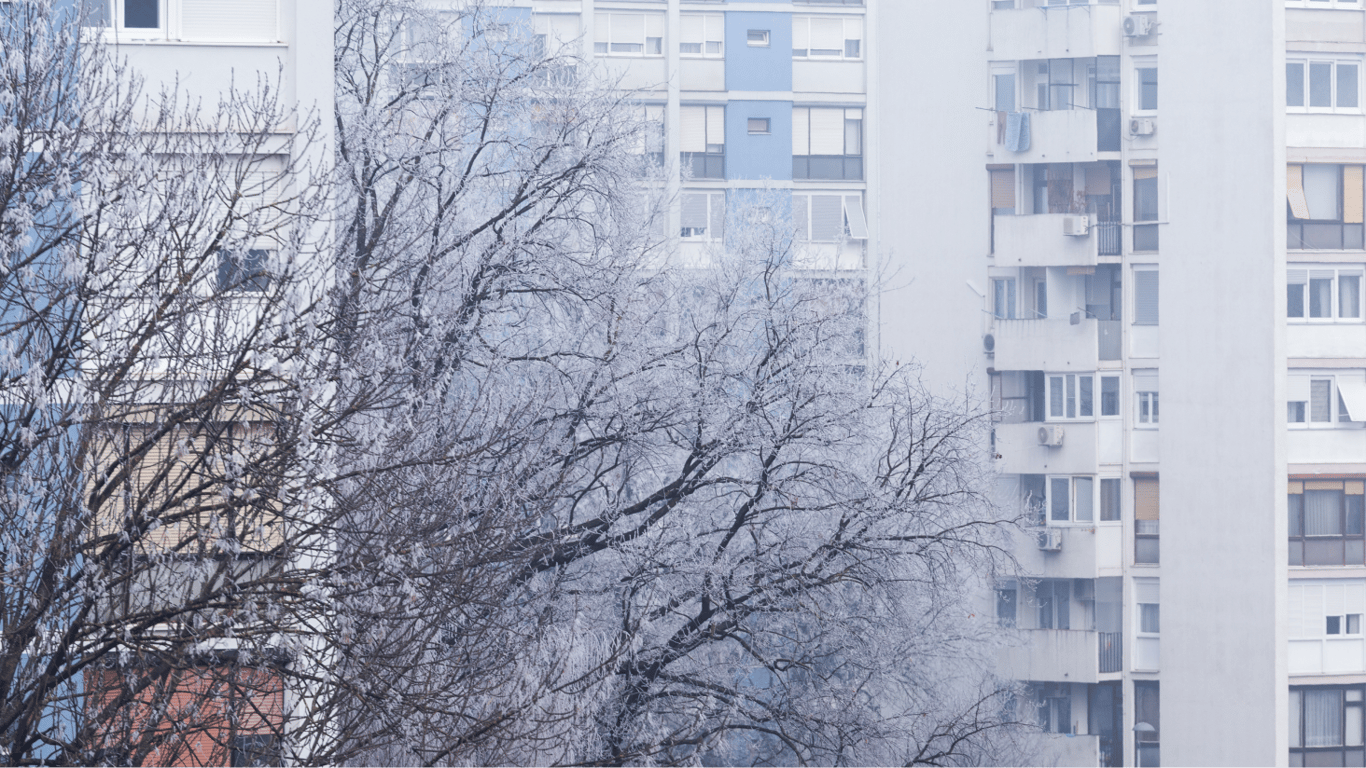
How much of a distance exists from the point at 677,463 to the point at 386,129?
18.2 ft

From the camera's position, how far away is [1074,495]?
1499 inches

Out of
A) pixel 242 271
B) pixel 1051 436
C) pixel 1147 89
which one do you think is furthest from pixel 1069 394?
pixel 242 271

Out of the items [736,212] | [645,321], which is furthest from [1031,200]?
[645,321]

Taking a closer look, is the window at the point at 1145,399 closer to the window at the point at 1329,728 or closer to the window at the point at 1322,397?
the window at the point at 1322,397

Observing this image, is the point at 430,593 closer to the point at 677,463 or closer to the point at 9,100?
the point at 9,100

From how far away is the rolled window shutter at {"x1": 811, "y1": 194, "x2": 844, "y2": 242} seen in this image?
136ft

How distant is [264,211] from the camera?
42.5ft

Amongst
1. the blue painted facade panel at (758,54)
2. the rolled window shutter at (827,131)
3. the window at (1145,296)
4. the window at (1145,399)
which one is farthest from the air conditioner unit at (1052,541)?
the blue painted facade panel at (758,54)

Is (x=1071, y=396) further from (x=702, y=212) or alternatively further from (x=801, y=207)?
(x=702, y=212)

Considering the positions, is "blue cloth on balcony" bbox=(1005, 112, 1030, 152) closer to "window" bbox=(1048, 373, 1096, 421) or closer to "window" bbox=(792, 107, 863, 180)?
"window" bbox=(792, 107, 863, 180)

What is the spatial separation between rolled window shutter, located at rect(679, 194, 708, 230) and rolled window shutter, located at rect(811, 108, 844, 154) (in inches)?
128

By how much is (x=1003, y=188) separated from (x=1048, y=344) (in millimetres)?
4113

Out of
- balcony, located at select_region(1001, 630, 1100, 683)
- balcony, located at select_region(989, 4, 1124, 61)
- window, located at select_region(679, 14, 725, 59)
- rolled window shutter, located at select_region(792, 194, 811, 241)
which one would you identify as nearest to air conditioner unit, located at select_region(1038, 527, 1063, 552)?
balcony, located at select_region(1001, 630, 1100, 683)

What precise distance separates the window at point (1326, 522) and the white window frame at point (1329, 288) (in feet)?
11.9
